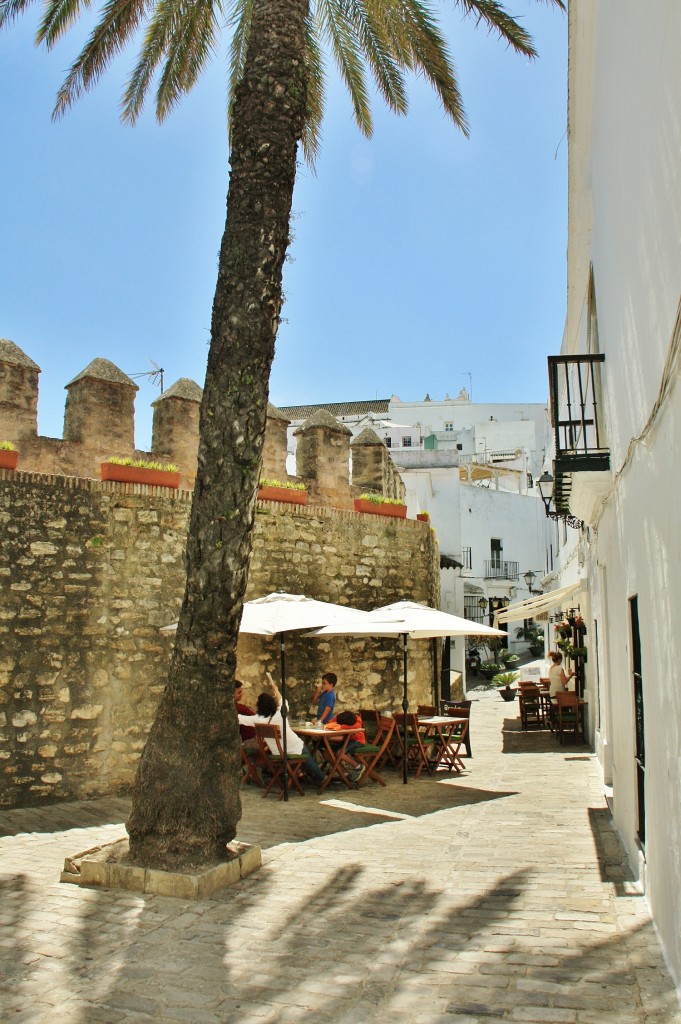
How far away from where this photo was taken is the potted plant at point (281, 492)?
11219mm

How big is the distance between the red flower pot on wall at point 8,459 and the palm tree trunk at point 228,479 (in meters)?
3.17

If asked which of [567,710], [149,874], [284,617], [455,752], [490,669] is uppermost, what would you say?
[284,617]

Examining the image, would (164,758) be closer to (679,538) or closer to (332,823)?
(332,823)

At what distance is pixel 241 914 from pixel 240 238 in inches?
188

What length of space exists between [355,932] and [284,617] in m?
4.73

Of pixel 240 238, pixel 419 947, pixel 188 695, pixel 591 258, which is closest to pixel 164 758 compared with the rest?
pixel 188 695

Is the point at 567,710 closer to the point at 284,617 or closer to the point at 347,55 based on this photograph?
the point at 284,617

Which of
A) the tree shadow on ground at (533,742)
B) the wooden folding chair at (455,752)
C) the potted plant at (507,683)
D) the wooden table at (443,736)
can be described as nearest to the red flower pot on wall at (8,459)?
the wooden table at (443,736)

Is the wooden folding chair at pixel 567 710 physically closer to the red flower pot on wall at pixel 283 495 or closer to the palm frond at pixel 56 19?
the red flower pot on wall at pixel 283 495

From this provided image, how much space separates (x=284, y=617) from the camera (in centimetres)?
941

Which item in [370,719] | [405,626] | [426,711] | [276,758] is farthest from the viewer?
[426,711]

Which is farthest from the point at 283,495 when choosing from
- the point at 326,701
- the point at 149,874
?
the point at 149,874

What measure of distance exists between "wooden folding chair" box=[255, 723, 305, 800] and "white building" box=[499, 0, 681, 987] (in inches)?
130

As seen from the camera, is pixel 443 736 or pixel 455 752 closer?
pixel 443 736
